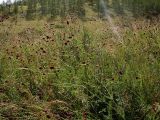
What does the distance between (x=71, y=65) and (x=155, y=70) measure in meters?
1.11

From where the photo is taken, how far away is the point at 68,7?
17250 millimetres

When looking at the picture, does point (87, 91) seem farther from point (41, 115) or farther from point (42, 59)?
point (42, 59)

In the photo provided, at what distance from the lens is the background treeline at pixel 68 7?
16.7 meters

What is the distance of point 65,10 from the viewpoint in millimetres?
16562

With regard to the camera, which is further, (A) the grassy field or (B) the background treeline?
(B) the background treeline

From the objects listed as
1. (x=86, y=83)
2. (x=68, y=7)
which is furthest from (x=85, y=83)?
(x=68, y=7)

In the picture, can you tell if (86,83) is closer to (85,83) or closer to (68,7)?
(85,83)

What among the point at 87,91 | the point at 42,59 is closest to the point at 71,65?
the point at 42,59

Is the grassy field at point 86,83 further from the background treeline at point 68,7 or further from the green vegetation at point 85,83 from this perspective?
the background treeline at point 68,7

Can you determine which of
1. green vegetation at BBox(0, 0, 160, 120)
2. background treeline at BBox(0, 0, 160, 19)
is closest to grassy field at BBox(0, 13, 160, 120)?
green vegetation at BBox(0, 0, 160, 120)

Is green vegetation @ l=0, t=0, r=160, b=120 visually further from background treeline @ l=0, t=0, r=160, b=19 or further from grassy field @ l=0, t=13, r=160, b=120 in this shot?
background treeline @ l=0, t=0, r=160, b=19

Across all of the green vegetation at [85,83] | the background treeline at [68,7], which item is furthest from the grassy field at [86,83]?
the background treeline at [68,7]

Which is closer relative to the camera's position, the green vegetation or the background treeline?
the green vegetation

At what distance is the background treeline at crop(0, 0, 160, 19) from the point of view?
16.7m
